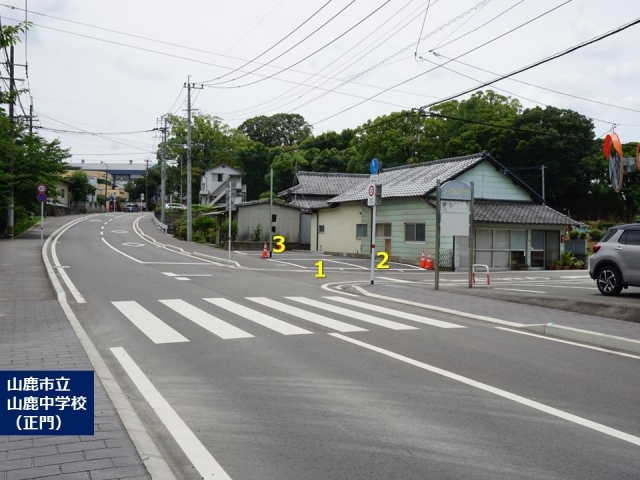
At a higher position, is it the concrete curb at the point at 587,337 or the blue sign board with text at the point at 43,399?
the blue sign board with text at the point at 43,399

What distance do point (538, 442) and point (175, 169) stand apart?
85.0m

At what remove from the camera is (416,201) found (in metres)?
30.7

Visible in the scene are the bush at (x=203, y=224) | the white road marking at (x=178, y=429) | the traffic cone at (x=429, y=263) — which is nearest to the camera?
the white road marking at (x=178, y=429)

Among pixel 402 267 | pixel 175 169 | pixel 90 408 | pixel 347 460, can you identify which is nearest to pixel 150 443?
pixel 90 408

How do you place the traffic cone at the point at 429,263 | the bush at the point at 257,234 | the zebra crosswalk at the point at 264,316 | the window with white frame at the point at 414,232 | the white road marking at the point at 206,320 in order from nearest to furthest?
the white road marking at the point at 206,320
the zebra crosswalk at the point at 264,316
the traffic cone at the point at 429,263
the window with white frame at the point at 414,232
the bush at the point at 257,234

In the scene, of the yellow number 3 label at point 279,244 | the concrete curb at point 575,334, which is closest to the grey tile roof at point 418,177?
the yellow number 3 label at point 279,244

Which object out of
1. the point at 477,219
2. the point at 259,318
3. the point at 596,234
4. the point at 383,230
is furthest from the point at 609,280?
the point at 596,234

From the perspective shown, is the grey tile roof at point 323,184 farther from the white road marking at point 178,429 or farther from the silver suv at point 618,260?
the white road marking at point 178,429

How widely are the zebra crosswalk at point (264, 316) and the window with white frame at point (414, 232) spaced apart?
55.1 feet

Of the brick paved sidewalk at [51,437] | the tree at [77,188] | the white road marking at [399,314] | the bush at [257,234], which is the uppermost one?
the tree at [77,188]

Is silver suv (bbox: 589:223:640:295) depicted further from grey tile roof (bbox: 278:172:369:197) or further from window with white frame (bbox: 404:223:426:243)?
grey tile roof (bbox: 278:172:369:197)

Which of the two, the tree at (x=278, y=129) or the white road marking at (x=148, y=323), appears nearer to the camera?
the white road marking at (x=148, y=323)

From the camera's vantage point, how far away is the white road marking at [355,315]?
10.5 metres

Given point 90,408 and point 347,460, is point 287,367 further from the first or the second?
point 90,408
